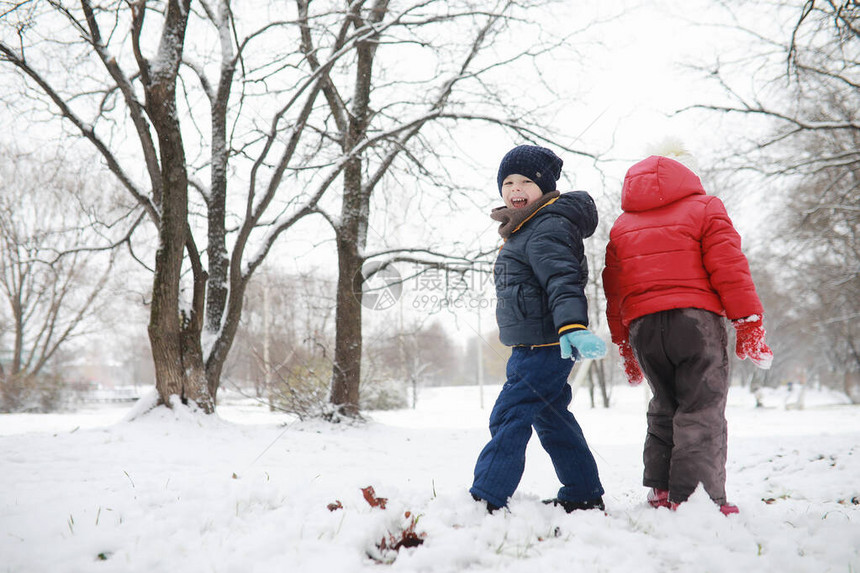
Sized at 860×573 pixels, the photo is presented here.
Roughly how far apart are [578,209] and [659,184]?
1.37 feet

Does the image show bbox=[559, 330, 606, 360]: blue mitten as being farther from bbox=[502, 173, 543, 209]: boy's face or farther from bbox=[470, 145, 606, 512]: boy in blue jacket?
bbox=[502, 173, 543, 209]: boy's face

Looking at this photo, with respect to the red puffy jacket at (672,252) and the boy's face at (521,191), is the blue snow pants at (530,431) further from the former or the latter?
the boy's face at (521,191)

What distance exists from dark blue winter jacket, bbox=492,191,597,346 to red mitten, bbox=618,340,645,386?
0.56 m

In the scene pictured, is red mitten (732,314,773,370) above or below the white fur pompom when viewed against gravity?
below

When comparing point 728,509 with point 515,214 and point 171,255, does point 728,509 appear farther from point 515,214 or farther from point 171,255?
point 171,255

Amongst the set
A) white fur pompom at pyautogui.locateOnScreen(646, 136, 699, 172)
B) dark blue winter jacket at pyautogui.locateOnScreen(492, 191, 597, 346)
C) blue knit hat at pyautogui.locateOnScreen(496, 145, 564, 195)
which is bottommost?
dark blue winter jacket at pyautogui.locateOnScreen(492, 191, 597, 346)

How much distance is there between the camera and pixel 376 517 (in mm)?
1725

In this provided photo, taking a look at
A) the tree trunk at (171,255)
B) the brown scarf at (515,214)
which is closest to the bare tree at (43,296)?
the tree trunk at (171,255)

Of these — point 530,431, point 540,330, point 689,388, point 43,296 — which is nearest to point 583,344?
point 540,330

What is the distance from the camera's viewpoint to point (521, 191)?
222cm

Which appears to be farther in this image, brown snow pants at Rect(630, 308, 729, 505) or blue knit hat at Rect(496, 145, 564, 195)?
blue knit hat at Rect(496, 145, 564, 195)

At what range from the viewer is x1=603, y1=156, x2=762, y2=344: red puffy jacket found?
199 centimetres

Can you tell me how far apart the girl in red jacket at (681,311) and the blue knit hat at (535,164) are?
15.1 inches

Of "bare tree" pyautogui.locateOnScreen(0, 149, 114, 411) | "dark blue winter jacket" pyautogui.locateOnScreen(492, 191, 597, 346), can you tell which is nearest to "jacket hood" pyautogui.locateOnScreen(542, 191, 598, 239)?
"dark blue winter jacket" pyautogui.locateOnScreen(492, 191, 597, 346)
